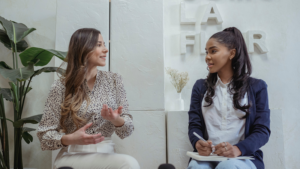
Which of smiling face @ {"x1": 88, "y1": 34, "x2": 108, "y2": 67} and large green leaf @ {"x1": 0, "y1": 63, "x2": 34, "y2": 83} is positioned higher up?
smiling face @ {"x1": 88, "y1": 34, "x2": 108, "y2": 67}

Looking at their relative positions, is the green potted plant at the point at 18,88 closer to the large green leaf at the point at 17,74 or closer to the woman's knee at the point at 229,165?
the large green leaf at the point at 17,74

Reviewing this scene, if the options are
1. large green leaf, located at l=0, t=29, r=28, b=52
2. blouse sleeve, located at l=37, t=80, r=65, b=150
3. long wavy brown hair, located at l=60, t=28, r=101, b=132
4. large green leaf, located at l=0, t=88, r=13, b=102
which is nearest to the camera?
blouse sleeve, located at l=37, t=80, r=65, b=150

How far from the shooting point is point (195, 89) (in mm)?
1854

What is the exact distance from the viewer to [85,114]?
1553 millimetres

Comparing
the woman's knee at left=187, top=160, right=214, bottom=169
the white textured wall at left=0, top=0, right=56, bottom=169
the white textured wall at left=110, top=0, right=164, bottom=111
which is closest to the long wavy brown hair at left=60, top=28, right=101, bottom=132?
the white textured wall at left=110, top=0, right=164, bottom=111

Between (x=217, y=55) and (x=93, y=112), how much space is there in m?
0.91

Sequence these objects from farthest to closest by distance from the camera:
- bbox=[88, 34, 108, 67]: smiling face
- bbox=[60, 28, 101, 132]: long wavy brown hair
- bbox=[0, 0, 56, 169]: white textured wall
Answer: bbox=[0, 0, 56, 169]: white textured wall
bbox=[88, 34, 108, 67]: smiling face
bbox=[60, 28, 101, 132]: long wavy brown hair

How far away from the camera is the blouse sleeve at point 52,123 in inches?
55.5

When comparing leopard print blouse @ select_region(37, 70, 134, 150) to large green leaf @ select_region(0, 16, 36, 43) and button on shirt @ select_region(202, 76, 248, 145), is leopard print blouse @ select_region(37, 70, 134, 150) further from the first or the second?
large green leaf @ select_region(0, 16, 36, 43)

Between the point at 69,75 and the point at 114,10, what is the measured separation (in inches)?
37.0

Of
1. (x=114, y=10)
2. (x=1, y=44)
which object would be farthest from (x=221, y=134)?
(x=1, y=44)

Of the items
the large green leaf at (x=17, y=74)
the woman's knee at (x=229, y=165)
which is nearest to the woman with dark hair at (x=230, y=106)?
the woman's knee at (x=229, y=165)

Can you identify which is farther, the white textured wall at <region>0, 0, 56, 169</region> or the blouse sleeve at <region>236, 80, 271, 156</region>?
the white textured wall at <region>0, 0, 56, 169</region>

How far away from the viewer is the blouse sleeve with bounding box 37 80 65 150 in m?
1.41
